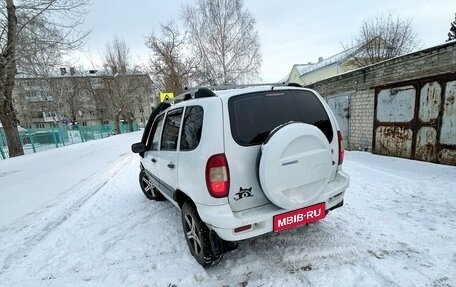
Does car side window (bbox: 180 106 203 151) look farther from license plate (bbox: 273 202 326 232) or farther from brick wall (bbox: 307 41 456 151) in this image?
brick wall (bbox: 307 41 456 151)

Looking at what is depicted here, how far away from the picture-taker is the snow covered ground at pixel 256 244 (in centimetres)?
246

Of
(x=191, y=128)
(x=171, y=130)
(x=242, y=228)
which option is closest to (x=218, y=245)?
(x=242, y=228)

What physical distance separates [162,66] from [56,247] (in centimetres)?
2957

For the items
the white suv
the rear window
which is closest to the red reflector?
the white suv

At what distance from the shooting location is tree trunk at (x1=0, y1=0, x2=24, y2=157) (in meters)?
10.5

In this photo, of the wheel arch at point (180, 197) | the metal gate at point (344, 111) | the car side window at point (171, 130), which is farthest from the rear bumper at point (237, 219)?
the metal gate at point (344, 111)

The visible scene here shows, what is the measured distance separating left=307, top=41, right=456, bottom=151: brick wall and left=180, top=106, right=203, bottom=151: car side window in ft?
19.7

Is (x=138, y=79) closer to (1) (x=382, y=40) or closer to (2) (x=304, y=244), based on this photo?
(1) (x=382, y=40)

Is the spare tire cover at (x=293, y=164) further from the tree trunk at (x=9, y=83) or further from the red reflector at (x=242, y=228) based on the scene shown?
the tree trunk at (x=9, y=83)

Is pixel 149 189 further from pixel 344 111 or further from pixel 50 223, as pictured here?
pixel 344 111

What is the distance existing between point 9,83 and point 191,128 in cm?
1369

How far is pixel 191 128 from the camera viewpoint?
269cm

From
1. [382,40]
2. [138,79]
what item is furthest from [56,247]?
[138,79]

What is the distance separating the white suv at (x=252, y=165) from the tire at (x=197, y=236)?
0.01 m
